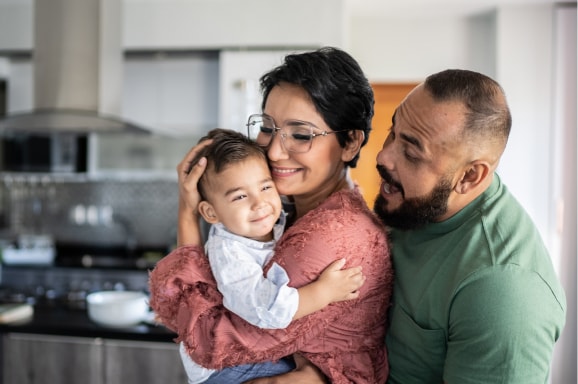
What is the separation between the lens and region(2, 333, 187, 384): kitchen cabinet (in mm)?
2596

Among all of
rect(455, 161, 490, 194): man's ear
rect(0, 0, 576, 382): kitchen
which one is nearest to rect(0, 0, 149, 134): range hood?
rect(0, 0, 576, 382): kitchen

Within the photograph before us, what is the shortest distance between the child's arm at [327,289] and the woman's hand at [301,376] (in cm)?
17

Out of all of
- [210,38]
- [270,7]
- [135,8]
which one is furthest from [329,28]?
[135,8]

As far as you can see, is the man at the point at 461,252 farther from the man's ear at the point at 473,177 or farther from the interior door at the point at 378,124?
the interior door at the point at 378,124

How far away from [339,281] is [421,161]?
0.32 meters

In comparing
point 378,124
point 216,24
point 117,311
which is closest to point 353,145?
point 117,311

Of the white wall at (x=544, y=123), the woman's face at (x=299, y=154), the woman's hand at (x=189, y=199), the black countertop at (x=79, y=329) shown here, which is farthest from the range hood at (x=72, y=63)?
the white wall at (x=544, y=123)

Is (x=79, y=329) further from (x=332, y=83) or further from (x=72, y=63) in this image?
(x=332, y=83)

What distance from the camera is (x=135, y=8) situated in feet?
13.4

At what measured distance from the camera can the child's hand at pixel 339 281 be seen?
3.75ft

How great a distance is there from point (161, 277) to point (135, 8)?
331 centimetres

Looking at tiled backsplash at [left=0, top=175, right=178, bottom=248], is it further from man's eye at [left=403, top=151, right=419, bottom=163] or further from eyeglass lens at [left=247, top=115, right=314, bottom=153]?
man's eye at [left=403, top=151, right=419, bottom=163]

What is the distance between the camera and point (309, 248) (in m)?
1.17

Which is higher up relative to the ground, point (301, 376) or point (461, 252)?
point (461, 252)
